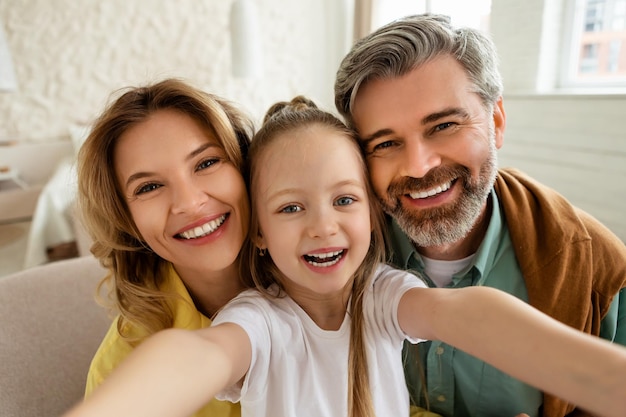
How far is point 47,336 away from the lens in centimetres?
116

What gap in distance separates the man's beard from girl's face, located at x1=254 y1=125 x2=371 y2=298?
6.1 inches

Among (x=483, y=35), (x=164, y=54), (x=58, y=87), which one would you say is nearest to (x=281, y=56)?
(x=164, y=54)

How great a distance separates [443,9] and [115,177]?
3363mm

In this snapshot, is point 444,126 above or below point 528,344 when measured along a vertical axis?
above

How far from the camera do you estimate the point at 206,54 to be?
4.39m

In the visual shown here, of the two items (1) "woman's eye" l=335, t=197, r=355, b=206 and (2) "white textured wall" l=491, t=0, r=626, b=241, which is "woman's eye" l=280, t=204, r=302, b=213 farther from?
(2) "white textured wall" l=491, t=0, r=626, b=241

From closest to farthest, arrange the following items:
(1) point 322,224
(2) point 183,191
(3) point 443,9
Answer: (1) point 322,224 → (2) point 183,191 → (3) point 443,9

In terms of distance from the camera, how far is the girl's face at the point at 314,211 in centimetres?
87

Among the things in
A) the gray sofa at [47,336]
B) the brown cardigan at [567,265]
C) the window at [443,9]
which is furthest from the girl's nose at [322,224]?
the window at [443,9]

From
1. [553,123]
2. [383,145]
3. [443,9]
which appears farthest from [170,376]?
[443,9]

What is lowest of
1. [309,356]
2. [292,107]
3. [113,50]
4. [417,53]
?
[309,356]

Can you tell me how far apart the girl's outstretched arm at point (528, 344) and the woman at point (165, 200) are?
476 mm

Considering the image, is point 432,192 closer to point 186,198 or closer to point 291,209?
point 291,209

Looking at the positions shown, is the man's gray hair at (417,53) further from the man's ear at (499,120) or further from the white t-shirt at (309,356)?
the white t-shirt at (309,356)
